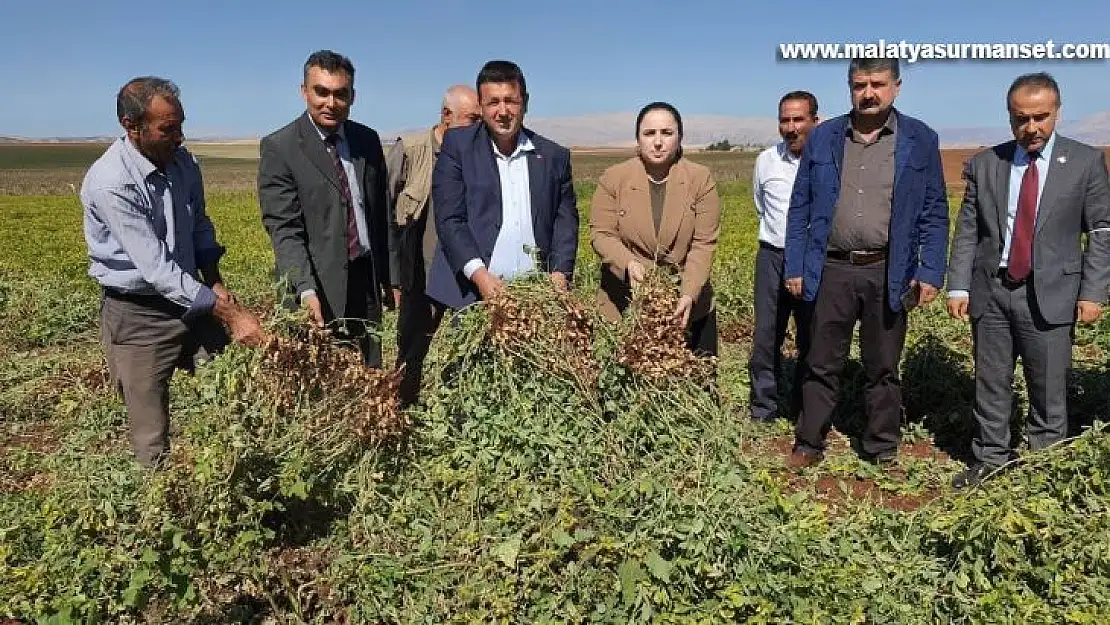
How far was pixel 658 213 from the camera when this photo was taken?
14.1 ft

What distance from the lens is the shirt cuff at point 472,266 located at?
369 cm

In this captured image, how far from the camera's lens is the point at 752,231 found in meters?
15.5

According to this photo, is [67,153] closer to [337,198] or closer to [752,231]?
[752,231]

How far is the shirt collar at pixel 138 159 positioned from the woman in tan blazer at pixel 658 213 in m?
2.12

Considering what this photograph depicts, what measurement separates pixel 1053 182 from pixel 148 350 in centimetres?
437

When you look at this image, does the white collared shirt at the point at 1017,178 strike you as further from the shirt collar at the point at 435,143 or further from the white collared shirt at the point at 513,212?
the shirt collar at the point at 435,143

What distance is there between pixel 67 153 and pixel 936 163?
105 metres

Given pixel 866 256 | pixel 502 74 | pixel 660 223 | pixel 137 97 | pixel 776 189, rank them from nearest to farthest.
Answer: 1. pixel 137 97
2. pixel 502 74
3. pixel 660 223
4. pixel 866 256
5. pixel 776 189

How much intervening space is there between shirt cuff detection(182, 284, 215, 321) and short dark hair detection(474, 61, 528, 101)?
5.02 feet

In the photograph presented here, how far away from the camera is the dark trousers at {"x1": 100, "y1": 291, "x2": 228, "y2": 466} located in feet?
11.5

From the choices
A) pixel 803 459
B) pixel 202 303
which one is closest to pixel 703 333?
pixel 803 459

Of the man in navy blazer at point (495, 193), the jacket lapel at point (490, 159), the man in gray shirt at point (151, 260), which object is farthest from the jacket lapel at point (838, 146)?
the man in gray shirt at point (151, 260)

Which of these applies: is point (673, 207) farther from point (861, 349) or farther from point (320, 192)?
point (320, 192)

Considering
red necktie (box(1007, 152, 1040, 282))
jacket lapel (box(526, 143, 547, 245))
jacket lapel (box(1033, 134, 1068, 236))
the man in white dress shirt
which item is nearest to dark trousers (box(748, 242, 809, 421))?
the man in white dress shirt
